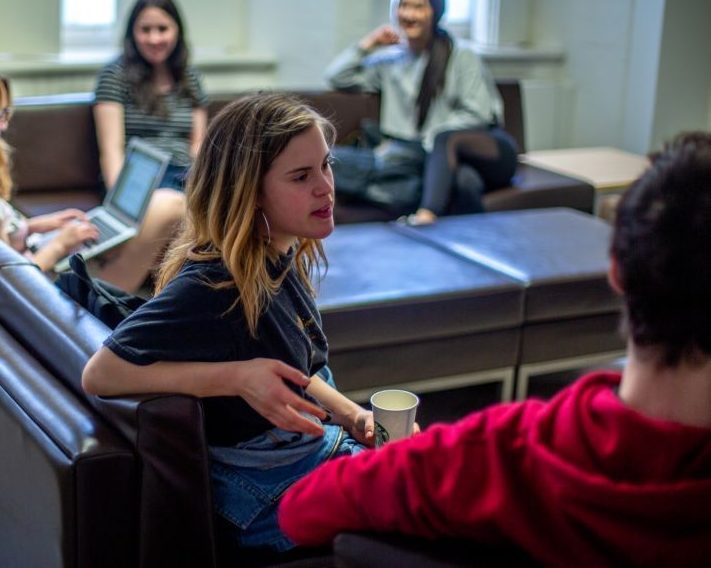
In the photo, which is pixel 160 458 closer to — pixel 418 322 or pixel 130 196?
pixel 418 322

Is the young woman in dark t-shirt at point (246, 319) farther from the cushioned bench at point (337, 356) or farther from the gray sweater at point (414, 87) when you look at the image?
the gray sweater at point (414, 87)

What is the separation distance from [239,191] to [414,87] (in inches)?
114

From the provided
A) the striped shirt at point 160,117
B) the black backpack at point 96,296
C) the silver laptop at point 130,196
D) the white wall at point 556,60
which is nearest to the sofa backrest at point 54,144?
the striped shirt at point 160,117

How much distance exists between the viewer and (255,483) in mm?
1694

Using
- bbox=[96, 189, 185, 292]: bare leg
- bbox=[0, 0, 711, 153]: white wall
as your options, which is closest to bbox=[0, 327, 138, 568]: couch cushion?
bbox=[96, 189, 185, 292]: bare leg

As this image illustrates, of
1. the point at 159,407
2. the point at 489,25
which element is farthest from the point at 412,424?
the point at 489,25

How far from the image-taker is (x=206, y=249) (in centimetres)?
167

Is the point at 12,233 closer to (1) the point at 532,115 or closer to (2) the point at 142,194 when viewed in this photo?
(2) the point at 142,194

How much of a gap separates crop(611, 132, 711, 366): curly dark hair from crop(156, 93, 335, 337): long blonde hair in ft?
2.35

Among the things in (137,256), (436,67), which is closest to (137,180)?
(137,256)

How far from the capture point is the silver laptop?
134 inches

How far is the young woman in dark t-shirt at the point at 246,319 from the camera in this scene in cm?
157

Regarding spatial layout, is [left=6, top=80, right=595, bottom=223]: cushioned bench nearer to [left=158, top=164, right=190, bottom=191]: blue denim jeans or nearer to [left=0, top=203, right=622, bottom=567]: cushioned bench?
[left=158, top=164, right=190, bottom=191]: blue denim jeans

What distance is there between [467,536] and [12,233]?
1991 mm
